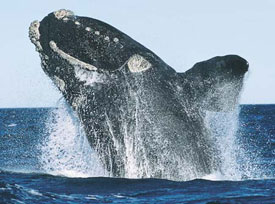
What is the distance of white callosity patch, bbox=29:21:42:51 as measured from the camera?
39.9 ft

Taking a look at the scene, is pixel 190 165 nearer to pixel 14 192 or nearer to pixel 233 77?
pixel 233 77

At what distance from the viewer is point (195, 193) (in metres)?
11.0

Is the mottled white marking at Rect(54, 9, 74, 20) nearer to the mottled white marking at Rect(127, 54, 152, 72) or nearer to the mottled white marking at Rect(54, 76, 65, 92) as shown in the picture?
the mottled white marking at Rect(54, 76, 65, 92)

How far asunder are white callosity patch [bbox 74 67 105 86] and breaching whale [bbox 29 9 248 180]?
2cm

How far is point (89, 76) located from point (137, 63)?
1.00m

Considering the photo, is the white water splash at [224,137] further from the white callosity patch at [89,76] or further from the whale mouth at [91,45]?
the white callosity patch at [89,76]

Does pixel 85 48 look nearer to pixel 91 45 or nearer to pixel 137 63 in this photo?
pixel 91 45

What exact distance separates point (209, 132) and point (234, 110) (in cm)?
67

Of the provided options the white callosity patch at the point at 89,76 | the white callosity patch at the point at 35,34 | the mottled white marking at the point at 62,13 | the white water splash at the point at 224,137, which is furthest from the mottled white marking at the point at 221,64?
the white callosity patch at the point at 35,34

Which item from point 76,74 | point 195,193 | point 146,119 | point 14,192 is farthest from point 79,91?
point 195,193

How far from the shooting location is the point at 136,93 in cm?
1191

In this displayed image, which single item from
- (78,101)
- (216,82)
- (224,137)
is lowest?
(224,137)

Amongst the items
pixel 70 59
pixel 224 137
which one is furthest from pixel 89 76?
pixel 224 137

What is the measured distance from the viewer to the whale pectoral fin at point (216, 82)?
37.4 ft
